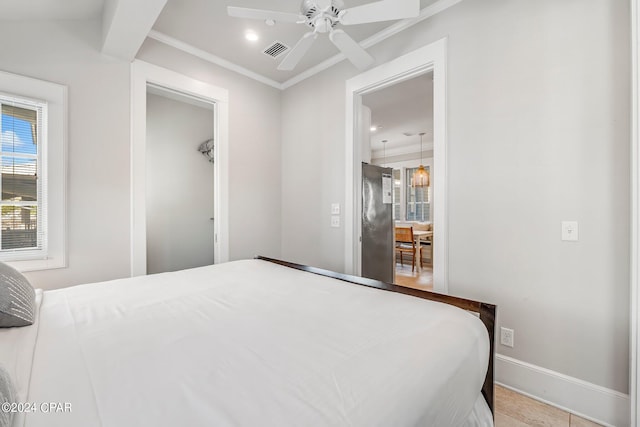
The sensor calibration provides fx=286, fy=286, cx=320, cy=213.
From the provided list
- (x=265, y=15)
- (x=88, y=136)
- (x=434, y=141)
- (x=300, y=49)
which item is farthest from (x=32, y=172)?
(x=434, y=141)

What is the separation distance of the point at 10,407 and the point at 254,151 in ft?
9.54

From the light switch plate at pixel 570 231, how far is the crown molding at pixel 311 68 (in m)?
1.68

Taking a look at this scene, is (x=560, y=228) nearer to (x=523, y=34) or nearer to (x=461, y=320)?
(x=461, y=320)

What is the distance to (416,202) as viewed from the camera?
6.73 m

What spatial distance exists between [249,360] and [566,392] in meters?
1.90

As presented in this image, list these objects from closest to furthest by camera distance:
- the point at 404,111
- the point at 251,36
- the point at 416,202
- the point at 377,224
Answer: the point at 251,36 < the point at 377,224 < the point at 404,111 < the point at 416,202

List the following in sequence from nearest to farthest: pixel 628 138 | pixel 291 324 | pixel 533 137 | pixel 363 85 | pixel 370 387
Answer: pixel 370 387
pixel 291 324
pixel 628 138
pixel 533 137
pixel 363 85

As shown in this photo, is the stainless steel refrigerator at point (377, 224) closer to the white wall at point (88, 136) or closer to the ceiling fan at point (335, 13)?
the ceiling fan at point (335, 13)

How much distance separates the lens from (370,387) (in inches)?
28.2

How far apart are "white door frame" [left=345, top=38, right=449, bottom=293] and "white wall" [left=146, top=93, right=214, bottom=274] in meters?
2.18

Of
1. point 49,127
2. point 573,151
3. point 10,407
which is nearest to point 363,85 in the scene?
point 573,151

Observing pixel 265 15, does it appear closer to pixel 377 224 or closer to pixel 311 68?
pixel 311 68

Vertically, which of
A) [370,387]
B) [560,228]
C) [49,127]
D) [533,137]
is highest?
[49,127]

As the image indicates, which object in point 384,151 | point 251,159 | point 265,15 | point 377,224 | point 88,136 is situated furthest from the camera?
point 384,151
